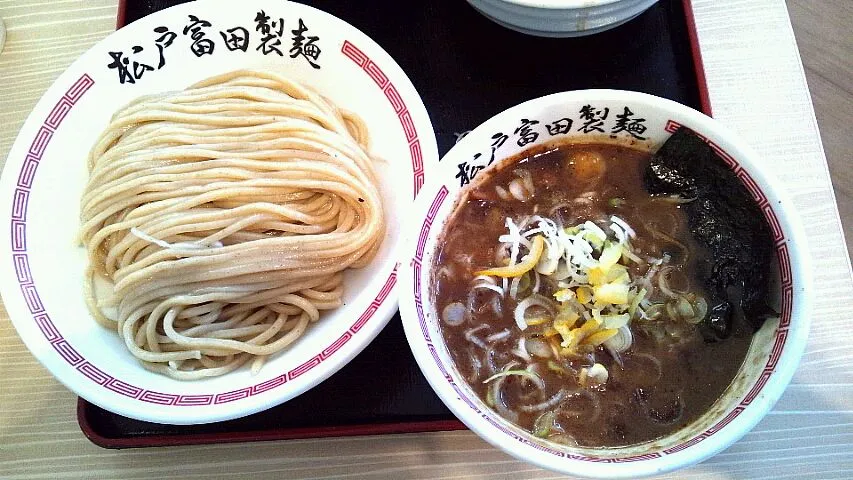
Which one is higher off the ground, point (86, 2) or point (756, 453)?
point (86, 2)

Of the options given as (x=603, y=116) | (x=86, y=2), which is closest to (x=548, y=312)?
(x=603, y=116)

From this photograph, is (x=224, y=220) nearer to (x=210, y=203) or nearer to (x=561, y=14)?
(x=210, y=203)

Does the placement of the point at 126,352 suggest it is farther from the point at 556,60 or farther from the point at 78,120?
the point at 556,60

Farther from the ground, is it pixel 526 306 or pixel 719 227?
pixel 719 227

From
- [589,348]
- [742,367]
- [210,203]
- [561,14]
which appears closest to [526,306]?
[589,348]

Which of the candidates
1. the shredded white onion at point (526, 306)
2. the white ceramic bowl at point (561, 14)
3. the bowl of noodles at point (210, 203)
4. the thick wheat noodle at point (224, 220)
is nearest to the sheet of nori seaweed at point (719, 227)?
the shredded white onion at point (526, 306)

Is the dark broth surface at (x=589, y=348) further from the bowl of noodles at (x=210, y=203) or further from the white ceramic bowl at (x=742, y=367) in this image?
the bowl of noodles at (x=210, y=203)
